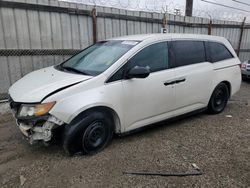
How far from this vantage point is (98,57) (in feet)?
11.3

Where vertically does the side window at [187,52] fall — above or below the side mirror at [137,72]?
above

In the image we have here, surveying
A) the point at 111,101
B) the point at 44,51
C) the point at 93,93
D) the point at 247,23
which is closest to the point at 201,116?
the point at 111,101

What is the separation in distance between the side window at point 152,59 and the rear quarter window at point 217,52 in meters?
1.26

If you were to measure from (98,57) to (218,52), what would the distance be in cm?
267

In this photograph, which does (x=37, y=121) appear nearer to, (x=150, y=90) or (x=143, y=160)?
(x=143, y=160)

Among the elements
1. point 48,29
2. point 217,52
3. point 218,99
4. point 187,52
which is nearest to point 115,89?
point 187,52

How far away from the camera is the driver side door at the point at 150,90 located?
10.3 ft

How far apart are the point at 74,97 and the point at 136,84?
37.6 inches

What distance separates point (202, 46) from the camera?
13.8 ft

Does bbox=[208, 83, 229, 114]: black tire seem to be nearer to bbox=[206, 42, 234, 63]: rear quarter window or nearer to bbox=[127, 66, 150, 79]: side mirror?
bbox=[206, 42, 234, 63]: rear quarter window

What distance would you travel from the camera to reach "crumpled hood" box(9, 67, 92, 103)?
265cm

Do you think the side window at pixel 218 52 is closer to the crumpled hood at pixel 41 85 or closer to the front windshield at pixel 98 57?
the front windshield at pixel 98 57

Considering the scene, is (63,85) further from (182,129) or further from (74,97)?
(182,129)

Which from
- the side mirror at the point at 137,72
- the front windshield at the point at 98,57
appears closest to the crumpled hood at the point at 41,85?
the front windshield at the point at 98,57
